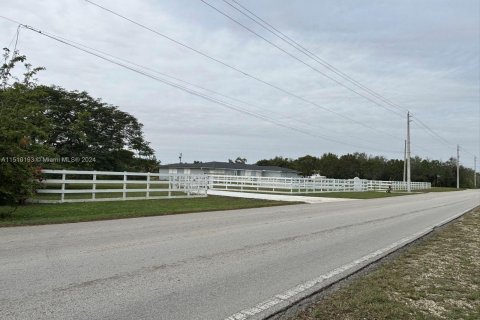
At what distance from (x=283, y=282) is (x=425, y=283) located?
2.17 meters

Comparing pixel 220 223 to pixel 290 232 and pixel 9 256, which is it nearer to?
pixel 290 232

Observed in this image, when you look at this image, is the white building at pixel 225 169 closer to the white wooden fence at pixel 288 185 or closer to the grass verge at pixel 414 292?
the white wooden fence at pixel 288 185

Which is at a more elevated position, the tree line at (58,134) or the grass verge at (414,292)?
the tree line at (58,134)

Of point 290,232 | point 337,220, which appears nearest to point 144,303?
point 290,232

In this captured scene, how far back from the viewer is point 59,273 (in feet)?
20.9

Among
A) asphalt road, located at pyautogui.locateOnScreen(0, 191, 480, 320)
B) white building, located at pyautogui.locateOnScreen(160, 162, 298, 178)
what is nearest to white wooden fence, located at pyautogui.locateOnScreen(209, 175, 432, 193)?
asphalt road, located at pyautogui.locateOnScreen(0, 191, 480, 320)

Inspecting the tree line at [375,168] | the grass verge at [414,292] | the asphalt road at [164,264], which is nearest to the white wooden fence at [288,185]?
the asphalt road at [164,264]

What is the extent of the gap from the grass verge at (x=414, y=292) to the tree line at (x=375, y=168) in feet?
354

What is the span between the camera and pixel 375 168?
120812 mm

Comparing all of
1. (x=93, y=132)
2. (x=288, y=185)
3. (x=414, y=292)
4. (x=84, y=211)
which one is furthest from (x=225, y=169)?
(x=414, y=292)

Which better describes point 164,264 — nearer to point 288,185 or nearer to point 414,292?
point 414,292

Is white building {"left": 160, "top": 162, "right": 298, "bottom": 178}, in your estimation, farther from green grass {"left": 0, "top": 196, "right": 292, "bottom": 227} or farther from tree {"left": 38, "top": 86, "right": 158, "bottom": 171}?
green grass {"left": 0, "top": 196, "right": 292, "bottom": 227}

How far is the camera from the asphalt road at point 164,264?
507cm

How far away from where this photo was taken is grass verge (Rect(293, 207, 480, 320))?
513 centimetres
